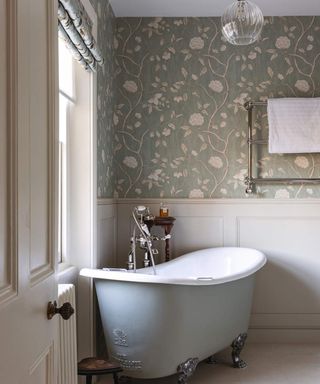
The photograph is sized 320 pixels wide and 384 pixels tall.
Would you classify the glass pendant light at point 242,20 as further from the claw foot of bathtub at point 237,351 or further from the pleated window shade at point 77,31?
Answer: the claw foot of bathtub at point 237,351

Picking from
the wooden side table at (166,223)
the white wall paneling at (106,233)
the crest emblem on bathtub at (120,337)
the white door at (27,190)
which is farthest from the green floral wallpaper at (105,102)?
the white door at (27,190)

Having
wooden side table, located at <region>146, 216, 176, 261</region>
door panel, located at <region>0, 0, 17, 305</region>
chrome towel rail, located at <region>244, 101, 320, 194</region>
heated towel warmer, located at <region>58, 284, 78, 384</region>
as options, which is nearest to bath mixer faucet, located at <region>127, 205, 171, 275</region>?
wooden side table, located at <region>146, 216, 176, 261</region>

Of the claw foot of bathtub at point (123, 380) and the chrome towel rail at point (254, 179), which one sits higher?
the chrome towel rail at point (254, 179)

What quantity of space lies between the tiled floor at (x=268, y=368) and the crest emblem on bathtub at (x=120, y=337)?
0.43m

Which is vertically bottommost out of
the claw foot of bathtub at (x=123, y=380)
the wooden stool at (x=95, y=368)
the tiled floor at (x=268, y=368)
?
Result: the tiled floor at (x=268, y=368)

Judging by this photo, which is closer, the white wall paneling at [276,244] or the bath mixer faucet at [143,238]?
the bath mixer faucet at [143,238]

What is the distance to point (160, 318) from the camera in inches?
105

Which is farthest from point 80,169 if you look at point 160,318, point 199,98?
point 199,98

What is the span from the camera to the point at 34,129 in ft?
3.79

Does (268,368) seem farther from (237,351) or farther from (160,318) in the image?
(160,318)

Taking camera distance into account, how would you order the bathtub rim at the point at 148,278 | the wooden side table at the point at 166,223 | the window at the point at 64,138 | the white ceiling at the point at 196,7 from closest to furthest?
the bathtub rim at the point at 148,278
the window at the point at 64,138
the white ceiling at the point at 196,7
the wooden side table at the point at 166,223

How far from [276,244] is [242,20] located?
81.4 inches

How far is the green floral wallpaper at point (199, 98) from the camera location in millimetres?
3926

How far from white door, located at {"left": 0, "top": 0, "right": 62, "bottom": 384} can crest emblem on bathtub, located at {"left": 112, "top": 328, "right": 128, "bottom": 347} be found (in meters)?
1.39
